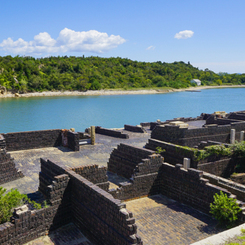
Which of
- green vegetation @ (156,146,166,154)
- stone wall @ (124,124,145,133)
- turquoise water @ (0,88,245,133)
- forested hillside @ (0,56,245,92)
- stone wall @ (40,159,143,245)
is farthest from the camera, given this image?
forested hillside @ (0,56,245,92)

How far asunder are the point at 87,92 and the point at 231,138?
82124 millimetres

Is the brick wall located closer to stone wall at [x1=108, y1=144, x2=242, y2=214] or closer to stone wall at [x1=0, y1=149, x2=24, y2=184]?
stone wall at [x1=108, y1=144, x2=242, y2=214]

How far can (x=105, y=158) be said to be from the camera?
1727 cm

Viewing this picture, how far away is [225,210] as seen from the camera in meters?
8.91

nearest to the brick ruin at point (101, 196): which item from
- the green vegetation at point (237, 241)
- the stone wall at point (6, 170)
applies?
the green vegetation at point (237, 241)

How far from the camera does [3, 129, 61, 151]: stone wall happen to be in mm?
18094

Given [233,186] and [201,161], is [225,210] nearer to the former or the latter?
[233,186]

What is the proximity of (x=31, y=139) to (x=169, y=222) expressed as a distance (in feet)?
40.7

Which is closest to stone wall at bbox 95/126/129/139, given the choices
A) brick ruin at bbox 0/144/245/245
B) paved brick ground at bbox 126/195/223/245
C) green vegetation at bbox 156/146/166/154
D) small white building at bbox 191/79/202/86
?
green vegetation at bbox 156/146/166/154

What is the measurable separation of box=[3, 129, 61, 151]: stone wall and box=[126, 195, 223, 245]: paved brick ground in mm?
10062

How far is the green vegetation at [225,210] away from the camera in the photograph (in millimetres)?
8875

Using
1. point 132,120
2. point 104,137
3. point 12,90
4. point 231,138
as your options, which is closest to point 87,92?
point 12,90

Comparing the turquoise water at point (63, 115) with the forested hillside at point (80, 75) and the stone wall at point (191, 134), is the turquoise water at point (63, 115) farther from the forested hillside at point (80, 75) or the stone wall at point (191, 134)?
the stone wall at point (191, 134)

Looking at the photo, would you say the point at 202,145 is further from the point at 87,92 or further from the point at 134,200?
the point at 87,92
